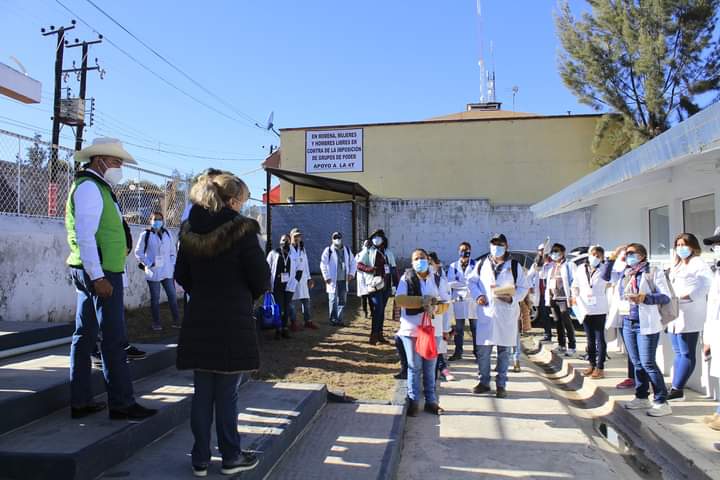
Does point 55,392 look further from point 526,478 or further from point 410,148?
point 410,148

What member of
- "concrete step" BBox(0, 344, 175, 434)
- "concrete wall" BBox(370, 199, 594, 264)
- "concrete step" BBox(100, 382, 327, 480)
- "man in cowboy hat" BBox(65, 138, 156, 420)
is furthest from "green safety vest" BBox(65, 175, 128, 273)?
"concrete wall" BBox(370, 199, 594, 264)

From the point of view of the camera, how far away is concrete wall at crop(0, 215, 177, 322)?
7.43 meters

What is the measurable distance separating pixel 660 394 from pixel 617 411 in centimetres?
67

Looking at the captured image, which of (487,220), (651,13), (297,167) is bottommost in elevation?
(487,220)

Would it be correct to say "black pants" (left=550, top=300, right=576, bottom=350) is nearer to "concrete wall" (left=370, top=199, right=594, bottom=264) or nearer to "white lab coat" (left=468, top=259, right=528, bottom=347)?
"white lab coat" (left=468, top=259, right=528, bottom=347)

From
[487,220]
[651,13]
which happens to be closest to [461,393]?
[487,220]

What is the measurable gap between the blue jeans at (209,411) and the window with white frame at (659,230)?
8657 mm

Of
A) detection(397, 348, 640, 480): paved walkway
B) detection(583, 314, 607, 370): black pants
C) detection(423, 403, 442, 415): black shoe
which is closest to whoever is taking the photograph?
detection(397, 348, 640, 480): paved walkway

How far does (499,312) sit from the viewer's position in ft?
20.9

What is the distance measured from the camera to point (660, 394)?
222 inches

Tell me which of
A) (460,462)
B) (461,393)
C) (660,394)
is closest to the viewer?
(460,462)

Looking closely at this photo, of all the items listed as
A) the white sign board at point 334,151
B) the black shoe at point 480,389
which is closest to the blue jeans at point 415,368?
the black shoe at point 480,389

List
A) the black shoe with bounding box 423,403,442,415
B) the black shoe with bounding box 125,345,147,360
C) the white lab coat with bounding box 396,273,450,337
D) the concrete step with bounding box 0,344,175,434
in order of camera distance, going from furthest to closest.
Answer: the black shoe with bounding box 423,403,442,415, the white lab coat with bounding box 396,273,450,337, the black shoe with bounding box 125,345,147,360, the concrete step with bounding box 0,344,175,434

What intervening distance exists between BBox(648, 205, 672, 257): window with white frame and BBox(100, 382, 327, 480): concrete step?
7.10 metres
